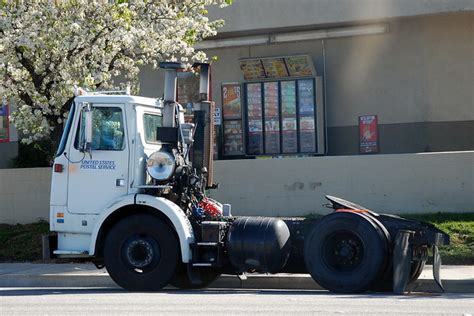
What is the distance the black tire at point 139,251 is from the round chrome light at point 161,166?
642 millimetres

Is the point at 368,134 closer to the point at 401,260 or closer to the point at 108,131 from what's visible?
the point at 401,260

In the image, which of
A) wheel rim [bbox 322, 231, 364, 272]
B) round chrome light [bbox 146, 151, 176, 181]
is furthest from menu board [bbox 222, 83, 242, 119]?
wheel rim [bbox 322, 231, 364, 272]

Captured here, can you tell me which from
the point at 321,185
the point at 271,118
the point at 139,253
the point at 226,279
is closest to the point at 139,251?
the point at 139,253

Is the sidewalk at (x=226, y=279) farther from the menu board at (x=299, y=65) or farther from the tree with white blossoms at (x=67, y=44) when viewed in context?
the menu board at (x=299, y=65)

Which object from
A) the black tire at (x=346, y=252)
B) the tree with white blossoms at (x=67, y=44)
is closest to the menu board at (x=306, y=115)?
the tree with white blossoms at (x=67, y=44)

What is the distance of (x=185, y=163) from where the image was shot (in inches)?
526

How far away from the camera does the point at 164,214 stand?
12898 mm

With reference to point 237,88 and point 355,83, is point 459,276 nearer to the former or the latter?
point 355,83

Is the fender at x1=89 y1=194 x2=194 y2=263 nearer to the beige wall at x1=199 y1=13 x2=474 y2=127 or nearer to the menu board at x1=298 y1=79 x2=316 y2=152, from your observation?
the menu board at x1=298 y1=79 x2=316 y2=152

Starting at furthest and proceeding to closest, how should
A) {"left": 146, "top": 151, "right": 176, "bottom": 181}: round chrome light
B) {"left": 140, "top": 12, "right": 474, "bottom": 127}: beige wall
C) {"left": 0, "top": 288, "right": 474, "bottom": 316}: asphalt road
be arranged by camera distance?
{"left": 140, "top": 12, "right": 474, "bottom": 127}: beige wall < {"left": 146, "top": 151, "right": 176, "bottom": 181}: round chrome light < {"left": 0, "top": 288, "right": 474, "bottom": 316}: asphalt road

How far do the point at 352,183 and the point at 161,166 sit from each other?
7817mm

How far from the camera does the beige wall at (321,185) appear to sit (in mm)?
19234

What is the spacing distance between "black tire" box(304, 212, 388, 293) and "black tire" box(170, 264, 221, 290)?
1.76 m

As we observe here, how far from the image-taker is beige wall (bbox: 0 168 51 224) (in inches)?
819
